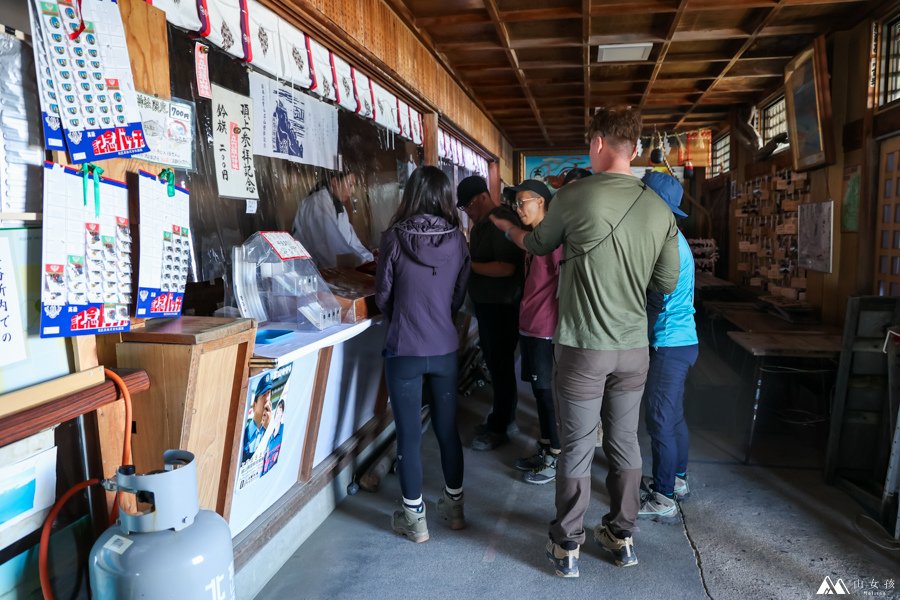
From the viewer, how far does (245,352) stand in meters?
2.04

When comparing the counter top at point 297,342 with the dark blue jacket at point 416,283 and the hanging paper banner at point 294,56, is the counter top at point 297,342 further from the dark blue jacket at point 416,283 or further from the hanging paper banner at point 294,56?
the hanging paper banner at point 294,56

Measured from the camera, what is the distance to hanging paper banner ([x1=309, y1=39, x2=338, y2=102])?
346 centimetres

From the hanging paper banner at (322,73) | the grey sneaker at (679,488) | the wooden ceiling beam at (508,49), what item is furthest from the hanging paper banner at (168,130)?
the wooden ceiling beam at (508,49)

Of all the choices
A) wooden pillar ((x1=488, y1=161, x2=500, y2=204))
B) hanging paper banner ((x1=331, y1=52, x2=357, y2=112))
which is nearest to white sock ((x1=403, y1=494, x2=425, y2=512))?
hanging paper banner ((x1=331, y1=52, x2=357, y2=112))

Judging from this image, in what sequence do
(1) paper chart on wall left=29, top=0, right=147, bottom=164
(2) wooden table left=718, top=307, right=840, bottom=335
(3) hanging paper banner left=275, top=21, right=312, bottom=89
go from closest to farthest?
1. (1) paper chart on wall left=29, top=0, right=147, bottom=164
2. (3) hanging paper banner left=275, top=21, right=312, bottom=89
3. (2) wooden table left=718, top=307, right=840, bottom=335

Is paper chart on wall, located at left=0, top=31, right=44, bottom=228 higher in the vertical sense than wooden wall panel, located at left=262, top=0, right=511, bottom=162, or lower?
lower

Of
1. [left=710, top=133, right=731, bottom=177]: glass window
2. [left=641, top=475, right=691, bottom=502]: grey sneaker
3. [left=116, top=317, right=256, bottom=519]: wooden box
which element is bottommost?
[left=641, top=475, right=691, bottom=502]: grey sneaker

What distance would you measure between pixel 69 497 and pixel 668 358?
265 centimetres

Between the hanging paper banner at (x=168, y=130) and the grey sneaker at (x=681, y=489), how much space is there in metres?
3.09

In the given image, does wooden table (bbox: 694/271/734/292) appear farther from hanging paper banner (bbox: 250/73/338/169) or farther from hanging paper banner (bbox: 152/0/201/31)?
hanging paper banner (bbox: 152/0/201/31)

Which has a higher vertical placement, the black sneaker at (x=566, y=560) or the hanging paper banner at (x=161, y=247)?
the hanging paper banner at (x=161, y=247)

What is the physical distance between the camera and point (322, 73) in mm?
3551

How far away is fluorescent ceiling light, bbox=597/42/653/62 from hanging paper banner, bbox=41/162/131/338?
5.61m

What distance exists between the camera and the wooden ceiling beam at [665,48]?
16.6 ft
